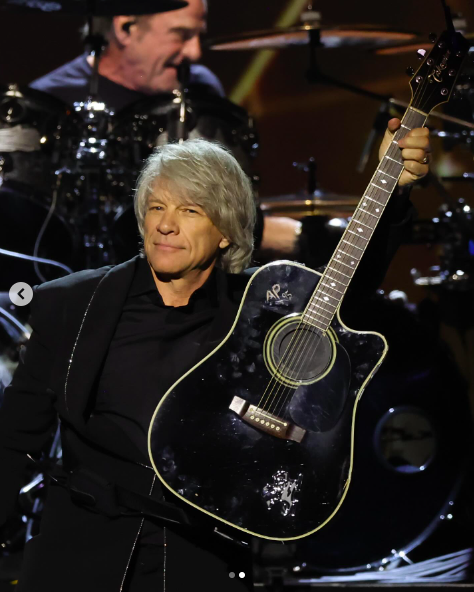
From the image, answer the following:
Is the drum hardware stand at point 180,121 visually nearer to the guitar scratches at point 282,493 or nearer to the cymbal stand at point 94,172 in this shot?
the cymbal stand at point 94,172

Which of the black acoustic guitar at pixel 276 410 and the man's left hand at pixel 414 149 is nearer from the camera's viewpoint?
the black acoustic guitar at pixel 276 410

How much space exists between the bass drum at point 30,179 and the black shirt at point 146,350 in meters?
1.49

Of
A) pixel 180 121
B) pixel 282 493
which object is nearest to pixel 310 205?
pixel 180 121

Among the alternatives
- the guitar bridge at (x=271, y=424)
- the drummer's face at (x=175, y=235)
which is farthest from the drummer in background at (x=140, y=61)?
the guitar bridge at (x=271, y=424)

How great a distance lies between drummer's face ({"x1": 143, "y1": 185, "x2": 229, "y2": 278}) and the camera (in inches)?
76.8

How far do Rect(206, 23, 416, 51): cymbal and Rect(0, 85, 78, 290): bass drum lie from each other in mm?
877

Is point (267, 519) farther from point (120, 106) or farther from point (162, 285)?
point (120, 106)

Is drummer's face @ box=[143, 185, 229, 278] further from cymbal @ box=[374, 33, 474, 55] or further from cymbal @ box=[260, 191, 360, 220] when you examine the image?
cymbal @ box=[374, 33, 474, 55]

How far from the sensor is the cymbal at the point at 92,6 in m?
3.27

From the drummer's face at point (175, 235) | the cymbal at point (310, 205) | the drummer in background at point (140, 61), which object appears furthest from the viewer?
the drummer in background at point (140, 61)

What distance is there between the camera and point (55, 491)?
1893mm

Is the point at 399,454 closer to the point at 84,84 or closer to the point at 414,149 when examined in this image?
the point at 414,149

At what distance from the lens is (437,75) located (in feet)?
6.16

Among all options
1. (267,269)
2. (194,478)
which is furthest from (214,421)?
(267,269)
